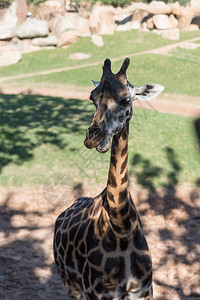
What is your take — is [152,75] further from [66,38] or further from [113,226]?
[113,226]

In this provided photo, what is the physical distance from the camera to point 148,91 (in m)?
3.79

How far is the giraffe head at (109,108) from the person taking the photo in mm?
3252

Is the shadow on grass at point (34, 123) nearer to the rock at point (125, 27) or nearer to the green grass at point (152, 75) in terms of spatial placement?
the green grass at point (152, 75)

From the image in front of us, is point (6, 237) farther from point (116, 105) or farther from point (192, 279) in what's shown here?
point (116, 105)

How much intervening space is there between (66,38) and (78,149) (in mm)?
17021

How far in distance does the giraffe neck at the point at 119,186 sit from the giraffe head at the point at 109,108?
7.2 inches

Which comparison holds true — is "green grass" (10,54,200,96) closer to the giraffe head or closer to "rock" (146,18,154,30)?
"rock" (146,18,154,30)

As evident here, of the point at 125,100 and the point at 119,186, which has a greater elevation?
the point at 125,100

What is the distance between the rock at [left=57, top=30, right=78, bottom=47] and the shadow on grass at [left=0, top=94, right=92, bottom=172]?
11.7 metres

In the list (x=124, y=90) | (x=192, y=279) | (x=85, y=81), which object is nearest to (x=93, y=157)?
(x=192, y=279)

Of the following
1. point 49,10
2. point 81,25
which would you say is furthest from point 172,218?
point 49,10

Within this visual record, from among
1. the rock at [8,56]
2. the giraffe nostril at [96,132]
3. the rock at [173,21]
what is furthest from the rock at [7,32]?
the giraffe nostril at [96,132]

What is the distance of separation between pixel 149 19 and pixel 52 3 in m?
7.63

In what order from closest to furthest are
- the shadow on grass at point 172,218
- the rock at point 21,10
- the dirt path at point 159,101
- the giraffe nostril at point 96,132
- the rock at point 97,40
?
1. the giraffe nostril at point 96,132
2. the shadow on grass at point 172,218
3. the dirt path at point 159,101
4. the rock at point 97,40
5. the rock at point 21,10
